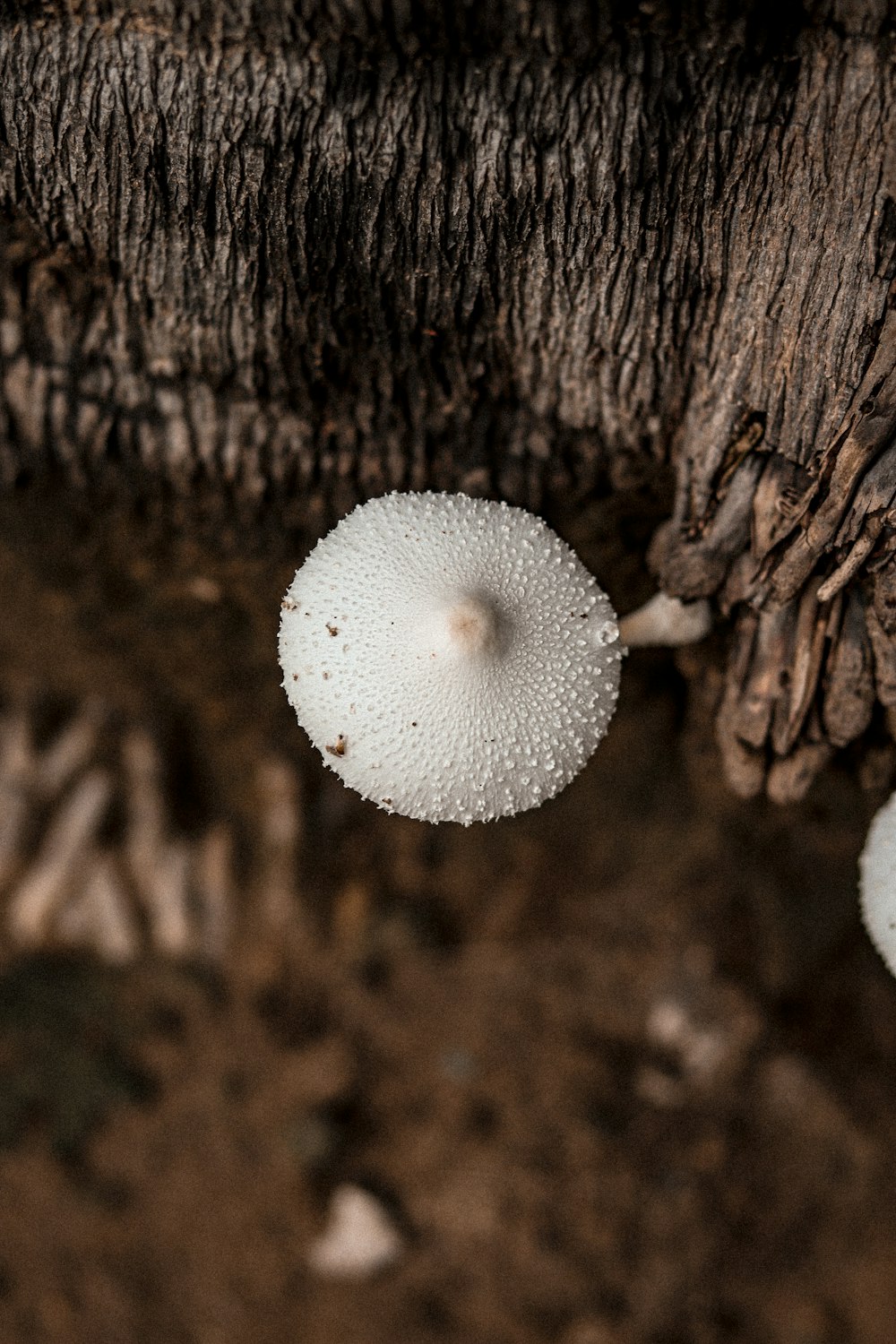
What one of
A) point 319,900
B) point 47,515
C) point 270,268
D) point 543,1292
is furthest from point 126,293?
point 543,1292

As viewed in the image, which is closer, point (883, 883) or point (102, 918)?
point (883, 883)

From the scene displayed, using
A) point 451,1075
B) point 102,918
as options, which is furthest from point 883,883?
point 102,918

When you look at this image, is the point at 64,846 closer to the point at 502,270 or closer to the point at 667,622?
the point at 667,622

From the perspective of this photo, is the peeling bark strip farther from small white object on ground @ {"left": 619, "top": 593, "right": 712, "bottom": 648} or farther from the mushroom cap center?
the mushroom cap center

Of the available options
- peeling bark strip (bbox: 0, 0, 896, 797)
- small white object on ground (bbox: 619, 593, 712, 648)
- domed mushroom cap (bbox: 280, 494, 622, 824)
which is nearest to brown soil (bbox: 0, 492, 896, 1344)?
small white object on ground (bbox: 619, 593, 712, 648)

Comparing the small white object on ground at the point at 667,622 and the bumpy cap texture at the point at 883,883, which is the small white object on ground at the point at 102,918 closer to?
Answer: the small white object on ground at the point at 667,622

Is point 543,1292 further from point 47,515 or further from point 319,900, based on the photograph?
point 47,515
